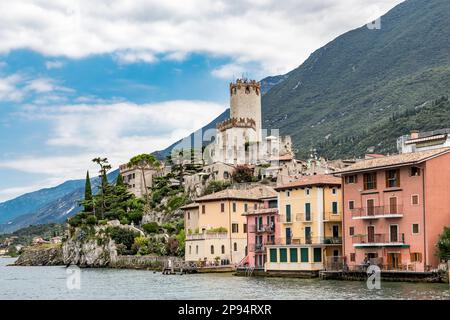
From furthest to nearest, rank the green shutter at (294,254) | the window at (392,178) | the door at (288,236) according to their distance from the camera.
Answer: the door at (288,236)
the green shutter at (294,254)
the window at (392,178)

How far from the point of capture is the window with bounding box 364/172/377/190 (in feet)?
201

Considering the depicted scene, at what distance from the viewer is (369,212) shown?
61062mm

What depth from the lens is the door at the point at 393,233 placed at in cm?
5884

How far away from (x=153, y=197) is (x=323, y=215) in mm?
61343

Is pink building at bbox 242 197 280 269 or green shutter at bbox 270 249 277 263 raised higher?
pink building at bbox 242 197 280 269

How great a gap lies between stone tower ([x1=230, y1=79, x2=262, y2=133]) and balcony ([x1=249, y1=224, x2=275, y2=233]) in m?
65.2

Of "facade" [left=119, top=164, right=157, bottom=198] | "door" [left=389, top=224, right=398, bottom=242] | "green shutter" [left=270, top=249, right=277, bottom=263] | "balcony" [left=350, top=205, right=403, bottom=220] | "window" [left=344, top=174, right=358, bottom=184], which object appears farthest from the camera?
"facade" [left=119, top=164, right=157, bottom=198]

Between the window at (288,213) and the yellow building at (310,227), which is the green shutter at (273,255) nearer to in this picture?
the yellow building at (310,227)

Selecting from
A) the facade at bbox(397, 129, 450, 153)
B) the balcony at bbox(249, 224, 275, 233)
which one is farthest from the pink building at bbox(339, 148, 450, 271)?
the facade at bbox(397, 129, 450, 153)

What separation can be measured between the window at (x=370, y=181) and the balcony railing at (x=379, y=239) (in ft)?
12.6

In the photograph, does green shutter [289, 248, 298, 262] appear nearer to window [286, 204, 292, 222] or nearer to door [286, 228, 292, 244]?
door [286, 228, 292, 244]

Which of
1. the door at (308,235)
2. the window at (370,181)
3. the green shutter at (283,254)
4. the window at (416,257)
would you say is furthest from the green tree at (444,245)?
the green shutter at (283,254)

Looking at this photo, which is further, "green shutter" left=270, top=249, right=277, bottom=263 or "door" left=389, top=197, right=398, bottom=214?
"green shutter" left=270, top=249, right=277, bottom=263

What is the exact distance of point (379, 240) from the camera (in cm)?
5975
